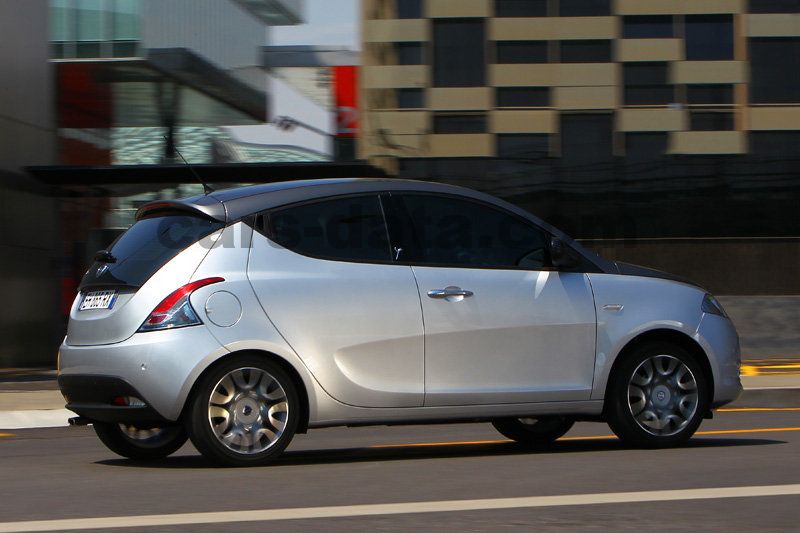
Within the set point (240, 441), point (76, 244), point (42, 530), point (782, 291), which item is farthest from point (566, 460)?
point (782, 291)

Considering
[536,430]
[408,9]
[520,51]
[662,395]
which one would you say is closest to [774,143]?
[520,51]

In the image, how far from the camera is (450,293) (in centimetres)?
808

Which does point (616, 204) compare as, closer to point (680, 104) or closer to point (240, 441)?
point (680, 104)

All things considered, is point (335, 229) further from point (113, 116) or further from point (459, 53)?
point (459, 53)

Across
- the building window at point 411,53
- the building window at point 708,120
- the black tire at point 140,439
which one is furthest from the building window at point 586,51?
the black tire at point 140,439

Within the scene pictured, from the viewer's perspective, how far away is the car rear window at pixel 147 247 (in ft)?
25.3

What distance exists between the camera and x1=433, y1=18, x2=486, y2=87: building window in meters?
28.6

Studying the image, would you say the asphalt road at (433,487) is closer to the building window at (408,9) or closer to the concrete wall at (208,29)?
the concrete wall at (208,29)

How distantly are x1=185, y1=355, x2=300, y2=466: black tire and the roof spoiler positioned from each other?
835 mm

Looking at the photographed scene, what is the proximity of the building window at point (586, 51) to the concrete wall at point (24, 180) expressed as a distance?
11.9 m

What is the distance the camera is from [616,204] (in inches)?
1075

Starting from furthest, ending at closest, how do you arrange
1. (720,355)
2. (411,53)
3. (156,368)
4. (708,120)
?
(411,53), (708,120), (720,355), (156,368)

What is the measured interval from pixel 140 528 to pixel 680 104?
24964mm

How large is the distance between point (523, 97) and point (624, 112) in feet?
6.74
